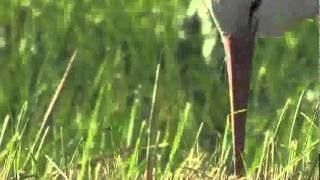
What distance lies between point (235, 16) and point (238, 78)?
0.07m

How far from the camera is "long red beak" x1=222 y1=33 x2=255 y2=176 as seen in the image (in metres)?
0.96

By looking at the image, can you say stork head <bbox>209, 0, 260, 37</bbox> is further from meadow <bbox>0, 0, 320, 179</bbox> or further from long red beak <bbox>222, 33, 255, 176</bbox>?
Answer: meadow <bbox>0, 0, 320, 179</bbox>

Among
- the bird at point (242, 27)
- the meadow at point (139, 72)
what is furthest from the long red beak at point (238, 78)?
the meadow at point (139, 72)

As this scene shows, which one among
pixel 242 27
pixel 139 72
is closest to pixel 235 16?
pixel 242 27

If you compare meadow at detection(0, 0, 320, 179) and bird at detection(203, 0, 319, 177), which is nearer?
bird at detection(203, 0, 319, 177)

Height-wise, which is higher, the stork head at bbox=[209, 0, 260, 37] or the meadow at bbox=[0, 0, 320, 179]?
the stork head at bbox=[209, 0, 260, 37]

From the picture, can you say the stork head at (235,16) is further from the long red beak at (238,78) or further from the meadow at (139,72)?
the meadow at (139,72)

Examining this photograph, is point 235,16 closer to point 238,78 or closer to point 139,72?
point 238,78

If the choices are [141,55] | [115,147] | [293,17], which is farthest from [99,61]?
[293,17]

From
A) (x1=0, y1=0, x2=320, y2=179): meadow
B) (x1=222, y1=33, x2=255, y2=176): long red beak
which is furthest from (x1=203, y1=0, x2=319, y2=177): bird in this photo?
(x1=0, y1=0, x2=320, y2=179): meadow

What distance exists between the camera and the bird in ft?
3.09

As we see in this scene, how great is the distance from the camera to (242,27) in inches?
37.5

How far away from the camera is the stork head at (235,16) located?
3.06 feet

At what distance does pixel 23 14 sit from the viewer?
155 cm
